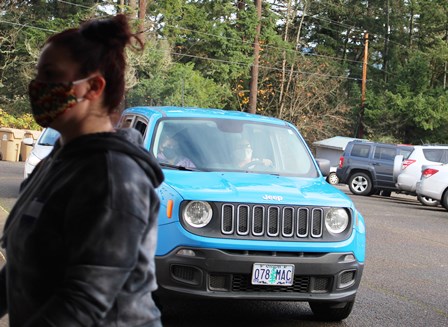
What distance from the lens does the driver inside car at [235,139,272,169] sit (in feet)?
23.0

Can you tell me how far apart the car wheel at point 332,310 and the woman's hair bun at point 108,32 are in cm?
457

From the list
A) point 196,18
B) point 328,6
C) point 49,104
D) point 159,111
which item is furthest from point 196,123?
point 328,6

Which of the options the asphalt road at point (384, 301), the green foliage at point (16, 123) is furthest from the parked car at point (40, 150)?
the green foliage at point (16, 123)

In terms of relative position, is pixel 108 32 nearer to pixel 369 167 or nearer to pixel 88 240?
pixel 88 240

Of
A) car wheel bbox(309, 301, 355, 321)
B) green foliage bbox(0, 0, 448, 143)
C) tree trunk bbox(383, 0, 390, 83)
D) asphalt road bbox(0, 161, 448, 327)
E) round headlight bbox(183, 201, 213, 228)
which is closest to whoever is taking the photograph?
round headlight bbox(183, 201, 213, 228)

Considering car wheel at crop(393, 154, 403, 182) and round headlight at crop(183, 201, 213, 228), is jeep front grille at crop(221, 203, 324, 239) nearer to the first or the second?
round headlight at crop(183, 201, 213, 228)

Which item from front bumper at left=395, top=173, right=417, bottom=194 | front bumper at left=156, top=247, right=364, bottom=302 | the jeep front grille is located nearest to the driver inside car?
the jeep front grille

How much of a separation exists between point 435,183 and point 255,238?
15.4 meters

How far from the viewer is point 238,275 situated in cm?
577

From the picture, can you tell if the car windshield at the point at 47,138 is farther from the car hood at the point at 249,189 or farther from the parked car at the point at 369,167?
the parked car at the point at 369,167

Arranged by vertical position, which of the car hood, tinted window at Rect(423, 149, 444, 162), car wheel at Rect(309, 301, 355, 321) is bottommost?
tinted window at Rect(423, 149, 444, 162)

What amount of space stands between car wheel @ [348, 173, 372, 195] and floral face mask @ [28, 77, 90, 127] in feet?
82.7

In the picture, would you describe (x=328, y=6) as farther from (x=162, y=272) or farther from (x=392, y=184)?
(x=162, y=272)

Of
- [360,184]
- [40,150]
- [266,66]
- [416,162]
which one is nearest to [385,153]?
[360,184]
